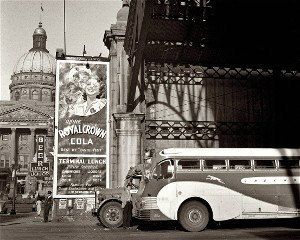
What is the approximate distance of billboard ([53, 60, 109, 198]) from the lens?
926 inches

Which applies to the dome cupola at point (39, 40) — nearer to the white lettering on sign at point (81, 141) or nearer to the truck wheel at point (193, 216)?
the white lettering on sign at point (81, 141)

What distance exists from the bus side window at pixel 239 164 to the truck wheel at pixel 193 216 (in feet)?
6.01

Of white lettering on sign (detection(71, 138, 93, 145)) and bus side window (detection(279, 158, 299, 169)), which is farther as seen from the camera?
white lettering on sign (detection(71, 138, 93, 145))

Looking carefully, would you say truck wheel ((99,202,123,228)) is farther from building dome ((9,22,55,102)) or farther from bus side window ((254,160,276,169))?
building dome ((9,22,55,102))

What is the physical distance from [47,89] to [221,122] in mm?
109965

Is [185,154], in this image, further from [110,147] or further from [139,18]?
[110,147]

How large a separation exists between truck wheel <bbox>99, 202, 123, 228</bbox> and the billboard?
6039mm

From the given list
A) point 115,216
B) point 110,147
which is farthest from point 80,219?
point 115,216

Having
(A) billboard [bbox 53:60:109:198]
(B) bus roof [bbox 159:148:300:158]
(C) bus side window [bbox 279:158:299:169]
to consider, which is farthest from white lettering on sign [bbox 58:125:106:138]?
(C) bus side window [bbox 279:158:299:169]

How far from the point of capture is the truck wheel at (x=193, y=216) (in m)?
15.6

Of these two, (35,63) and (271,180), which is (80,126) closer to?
(271,180)

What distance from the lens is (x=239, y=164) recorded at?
16.2 metres

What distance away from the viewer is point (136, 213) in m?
16.6

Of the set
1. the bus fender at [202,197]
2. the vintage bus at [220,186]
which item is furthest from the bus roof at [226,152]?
the bus fender at [202,197]
